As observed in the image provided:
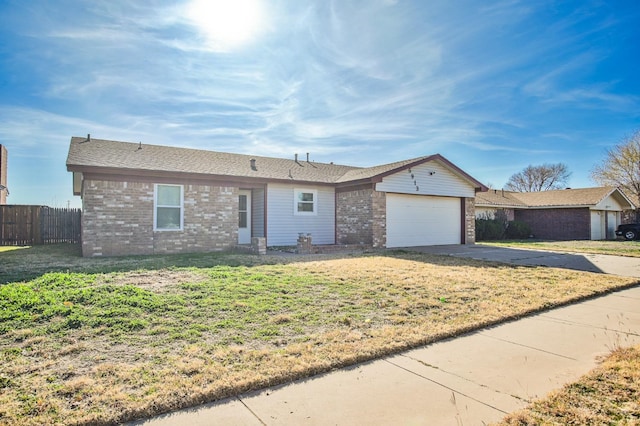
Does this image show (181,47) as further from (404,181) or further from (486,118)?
(486,118)

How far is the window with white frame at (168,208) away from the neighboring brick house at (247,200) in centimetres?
3

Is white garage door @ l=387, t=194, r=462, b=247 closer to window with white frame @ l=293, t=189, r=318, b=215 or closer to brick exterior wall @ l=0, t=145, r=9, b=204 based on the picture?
window with white frame @ l=293, t=189, r=318, b=215

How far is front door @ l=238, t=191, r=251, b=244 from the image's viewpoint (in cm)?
1550

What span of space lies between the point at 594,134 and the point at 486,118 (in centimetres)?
1303

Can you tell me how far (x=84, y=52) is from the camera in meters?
10.5

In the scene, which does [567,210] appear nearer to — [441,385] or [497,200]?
[497,200]

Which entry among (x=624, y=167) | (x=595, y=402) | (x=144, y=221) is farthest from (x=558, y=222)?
(x=595, y=402)

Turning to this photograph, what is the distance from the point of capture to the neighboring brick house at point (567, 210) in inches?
1003

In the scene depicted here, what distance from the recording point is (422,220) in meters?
17.1

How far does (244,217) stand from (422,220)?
7.99 meters

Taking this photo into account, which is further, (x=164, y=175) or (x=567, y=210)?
(x=567, y=210)

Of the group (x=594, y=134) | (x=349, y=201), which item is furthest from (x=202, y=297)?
(x=594, y=134)

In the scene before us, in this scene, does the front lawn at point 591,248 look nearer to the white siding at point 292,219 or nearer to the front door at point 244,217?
the white siding at point 292,219

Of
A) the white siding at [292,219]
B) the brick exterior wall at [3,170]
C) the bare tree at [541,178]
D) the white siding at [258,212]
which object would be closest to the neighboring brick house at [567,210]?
the white siding at [292,219]
